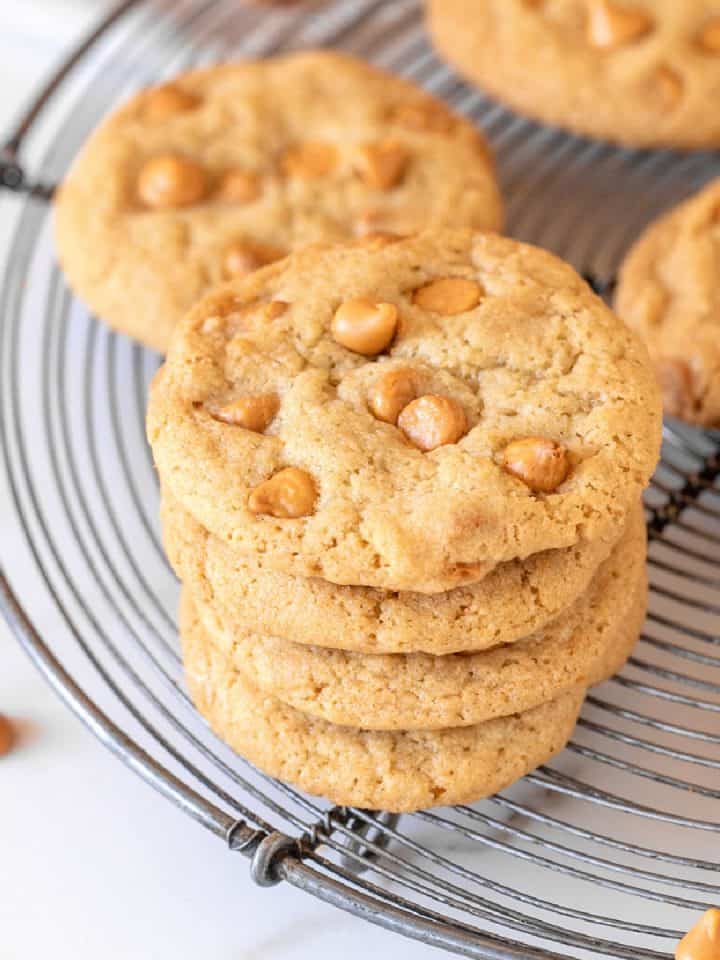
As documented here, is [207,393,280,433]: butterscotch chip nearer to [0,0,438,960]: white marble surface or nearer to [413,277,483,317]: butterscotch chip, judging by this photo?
[413,277,483,317]: butterscotch chip

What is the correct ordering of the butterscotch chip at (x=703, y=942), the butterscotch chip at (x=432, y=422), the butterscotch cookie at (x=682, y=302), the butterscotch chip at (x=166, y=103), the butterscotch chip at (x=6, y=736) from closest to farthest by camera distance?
the butterscotch chip at (x=703, y=942), the butterscotch chip at (x=432, y=422), the butterscotch chip at (x=6, y=736), the butterscotch cookie at (x=682, y=302), the butterscotch chip at (x=166, y=103)

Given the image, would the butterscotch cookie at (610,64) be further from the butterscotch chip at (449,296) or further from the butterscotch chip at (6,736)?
the butterscotch chip at (6,736)

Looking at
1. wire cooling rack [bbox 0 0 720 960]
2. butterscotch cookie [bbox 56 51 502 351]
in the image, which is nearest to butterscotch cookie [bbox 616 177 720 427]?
wire cooling rack [bbox 0 0 720 960]

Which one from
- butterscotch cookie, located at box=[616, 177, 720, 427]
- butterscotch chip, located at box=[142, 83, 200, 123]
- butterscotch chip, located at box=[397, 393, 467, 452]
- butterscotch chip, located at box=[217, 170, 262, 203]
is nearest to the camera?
butterscotch chip, located at box=[397, 393, 467, 452]

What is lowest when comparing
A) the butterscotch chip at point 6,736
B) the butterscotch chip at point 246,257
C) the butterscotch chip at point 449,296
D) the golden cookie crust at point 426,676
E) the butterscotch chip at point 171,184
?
the butterscotch chip at point 6,736

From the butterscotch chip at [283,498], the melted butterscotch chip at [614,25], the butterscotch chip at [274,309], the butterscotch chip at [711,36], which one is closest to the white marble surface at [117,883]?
the butterscotch chip at [283,498]

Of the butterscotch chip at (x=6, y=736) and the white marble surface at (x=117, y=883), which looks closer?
the white marble surface at (x=117, y=883)
